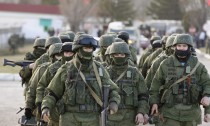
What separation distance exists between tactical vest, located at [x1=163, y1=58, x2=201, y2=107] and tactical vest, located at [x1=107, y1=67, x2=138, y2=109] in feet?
1.36

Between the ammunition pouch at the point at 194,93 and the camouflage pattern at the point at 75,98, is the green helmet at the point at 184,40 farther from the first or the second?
the camouflage pattern at the point at 75,98

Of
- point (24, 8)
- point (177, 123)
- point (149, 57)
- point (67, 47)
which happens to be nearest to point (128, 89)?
point (177, 123)

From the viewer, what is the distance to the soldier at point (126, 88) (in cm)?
853

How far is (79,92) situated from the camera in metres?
7.22

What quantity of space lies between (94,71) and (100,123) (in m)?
0.60

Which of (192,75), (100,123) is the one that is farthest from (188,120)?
(100,123)

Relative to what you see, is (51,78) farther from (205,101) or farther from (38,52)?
(38,52)

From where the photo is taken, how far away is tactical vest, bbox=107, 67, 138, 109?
8547 mm

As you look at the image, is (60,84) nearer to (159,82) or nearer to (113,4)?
(159,82)

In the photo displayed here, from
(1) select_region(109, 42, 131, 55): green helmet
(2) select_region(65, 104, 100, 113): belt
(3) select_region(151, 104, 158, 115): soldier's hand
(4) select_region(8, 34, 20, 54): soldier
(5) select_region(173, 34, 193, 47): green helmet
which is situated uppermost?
(5) select_region(173, 34, 193, 47): green helmet

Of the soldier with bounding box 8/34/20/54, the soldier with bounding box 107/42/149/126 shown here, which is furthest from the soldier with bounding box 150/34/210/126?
the soldier with bounding box 8/34/20/54

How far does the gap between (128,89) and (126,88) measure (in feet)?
0.12

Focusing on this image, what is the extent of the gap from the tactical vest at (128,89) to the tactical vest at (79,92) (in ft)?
4.27

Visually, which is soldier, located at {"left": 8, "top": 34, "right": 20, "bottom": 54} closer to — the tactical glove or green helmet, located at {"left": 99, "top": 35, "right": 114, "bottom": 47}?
green helmet, located at {"left": 99, "top": 35, "right": 114, "bottom": 47}
